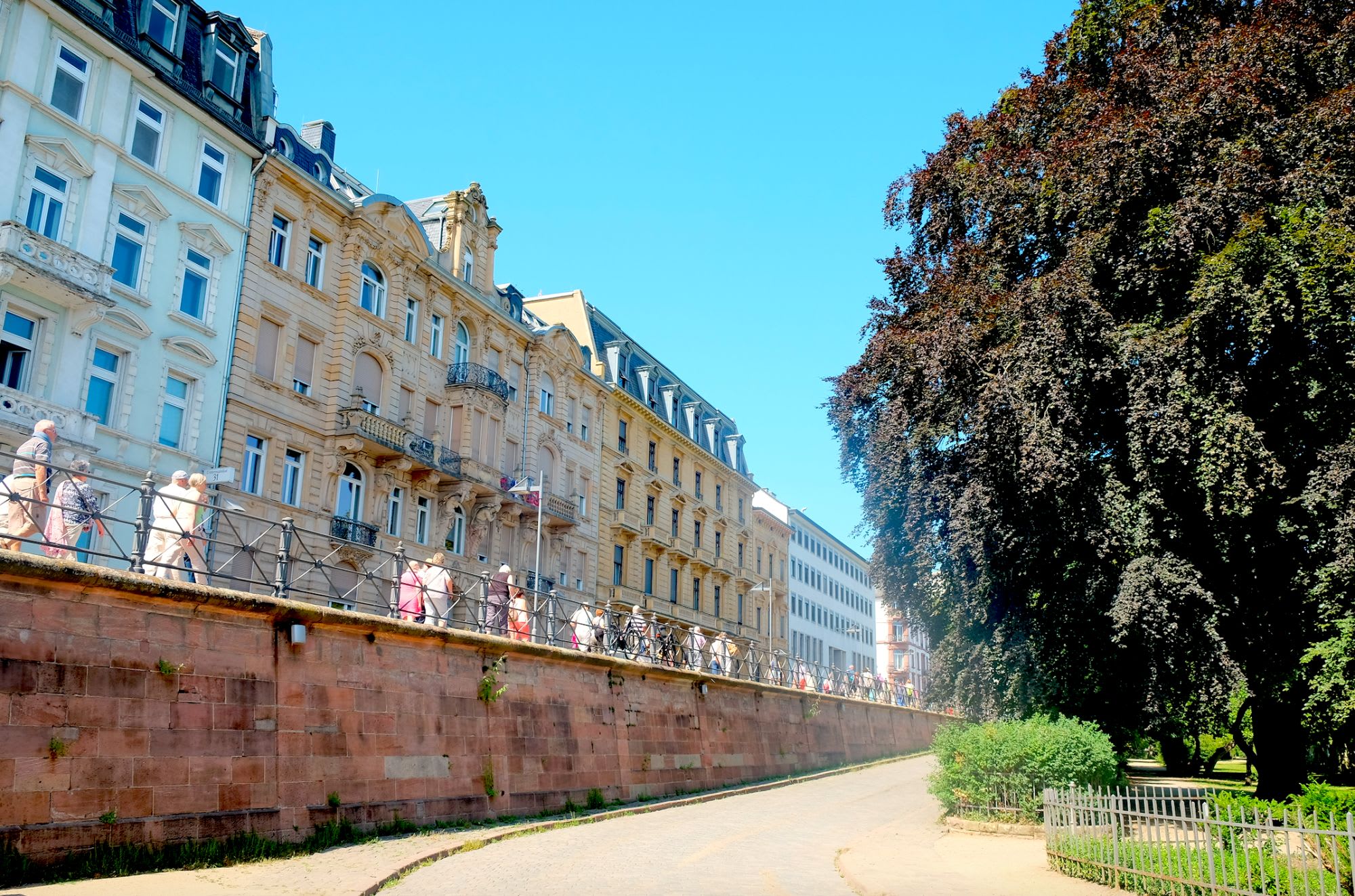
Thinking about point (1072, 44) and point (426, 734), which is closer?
point (426, 734)

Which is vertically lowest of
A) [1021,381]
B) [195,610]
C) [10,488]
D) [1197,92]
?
[195,610]

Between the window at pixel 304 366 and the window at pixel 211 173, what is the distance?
4.17m

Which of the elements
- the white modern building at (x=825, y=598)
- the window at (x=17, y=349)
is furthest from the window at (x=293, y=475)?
the white modern building at (x=825, y=598)

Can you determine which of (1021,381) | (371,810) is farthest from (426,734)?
(1021,381)

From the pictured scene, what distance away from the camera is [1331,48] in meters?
16.1

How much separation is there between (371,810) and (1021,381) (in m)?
11.7

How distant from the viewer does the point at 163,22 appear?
24.7 m

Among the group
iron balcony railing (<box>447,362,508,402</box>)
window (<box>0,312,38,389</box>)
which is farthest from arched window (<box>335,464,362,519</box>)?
window (<box>0,312,38,389</box>)

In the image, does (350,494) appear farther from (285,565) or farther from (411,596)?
(285,565)

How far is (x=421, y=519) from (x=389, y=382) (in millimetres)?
4279

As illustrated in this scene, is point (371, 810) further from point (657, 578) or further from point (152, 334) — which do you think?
point (657, 578)

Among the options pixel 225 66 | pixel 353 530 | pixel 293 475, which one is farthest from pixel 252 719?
pixel 225 66

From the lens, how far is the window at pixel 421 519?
31250 millimetres

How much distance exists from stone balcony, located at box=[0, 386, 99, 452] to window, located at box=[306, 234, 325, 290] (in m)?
8.16
